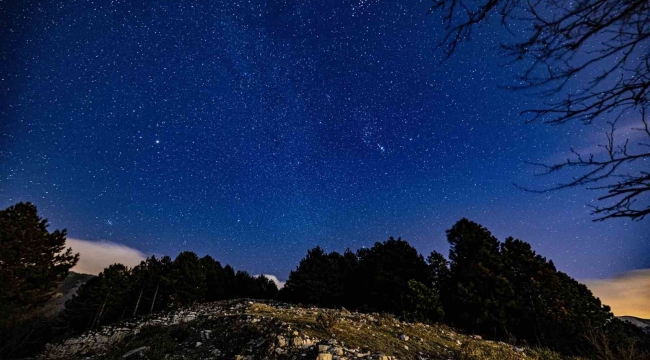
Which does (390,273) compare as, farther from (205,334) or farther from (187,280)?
(187,280)

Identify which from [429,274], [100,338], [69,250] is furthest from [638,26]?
[69,250]

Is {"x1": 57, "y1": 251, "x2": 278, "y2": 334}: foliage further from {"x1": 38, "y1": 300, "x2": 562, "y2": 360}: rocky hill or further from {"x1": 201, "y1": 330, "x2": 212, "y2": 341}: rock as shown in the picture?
{"x1": 201, "y1": 330, "x2": 212, "y2": 341}: rock

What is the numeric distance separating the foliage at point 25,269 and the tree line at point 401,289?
0.21 feet

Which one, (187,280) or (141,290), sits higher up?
(187,280)

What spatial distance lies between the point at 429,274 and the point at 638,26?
26.4 metres

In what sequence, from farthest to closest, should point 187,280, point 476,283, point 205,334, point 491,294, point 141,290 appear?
point 141,290 → point 187,280 → point 476,283 → point 491,294 → point 205,334

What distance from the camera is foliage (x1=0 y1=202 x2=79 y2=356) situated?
15.5 m

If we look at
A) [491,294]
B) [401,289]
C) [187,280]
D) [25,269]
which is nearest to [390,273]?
[401,289]

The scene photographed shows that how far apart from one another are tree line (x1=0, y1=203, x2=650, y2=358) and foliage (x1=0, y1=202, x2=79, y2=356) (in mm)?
63

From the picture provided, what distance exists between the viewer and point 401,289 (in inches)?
915

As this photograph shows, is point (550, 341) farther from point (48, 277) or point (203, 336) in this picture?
point (48, 277)

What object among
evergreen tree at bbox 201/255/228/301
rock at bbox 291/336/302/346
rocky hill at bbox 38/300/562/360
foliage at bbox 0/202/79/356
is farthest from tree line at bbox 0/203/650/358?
rock at bbox 291/336/302/346

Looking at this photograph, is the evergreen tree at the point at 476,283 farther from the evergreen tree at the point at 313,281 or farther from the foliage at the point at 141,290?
the foliage at the point at 141,290

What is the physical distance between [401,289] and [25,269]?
2808 cm
